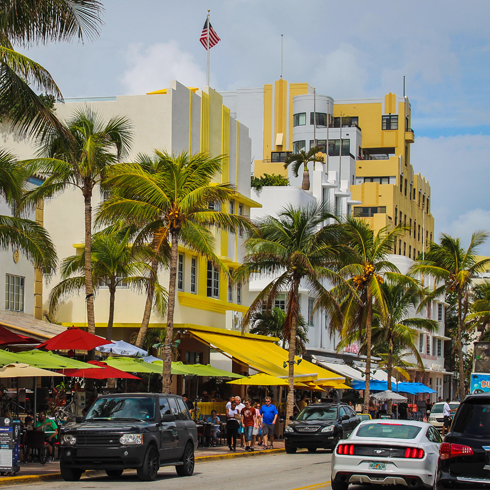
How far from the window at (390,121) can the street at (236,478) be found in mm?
71557

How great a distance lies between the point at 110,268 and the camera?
31547 mm

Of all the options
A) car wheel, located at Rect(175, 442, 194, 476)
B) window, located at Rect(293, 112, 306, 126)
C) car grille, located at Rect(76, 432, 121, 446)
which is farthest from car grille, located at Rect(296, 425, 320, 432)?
window, located at Rect(293, 112, 306, 126)

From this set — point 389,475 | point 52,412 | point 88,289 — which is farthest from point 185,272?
point 389,475

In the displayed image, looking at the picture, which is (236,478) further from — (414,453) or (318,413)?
(318,413)

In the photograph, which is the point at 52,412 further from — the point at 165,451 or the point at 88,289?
the point at 165,451

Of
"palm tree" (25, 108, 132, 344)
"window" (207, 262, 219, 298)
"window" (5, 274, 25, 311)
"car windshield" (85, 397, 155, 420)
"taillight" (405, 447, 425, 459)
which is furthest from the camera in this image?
"window" (207, 262, 219, 298)

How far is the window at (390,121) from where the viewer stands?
91562 millimetres

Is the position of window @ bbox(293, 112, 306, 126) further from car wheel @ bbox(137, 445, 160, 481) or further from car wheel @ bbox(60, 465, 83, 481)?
car wheel @ bbox(60, 465, 83, 481)

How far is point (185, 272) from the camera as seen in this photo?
36594 millimetres

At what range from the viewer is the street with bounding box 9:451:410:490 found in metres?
15.6

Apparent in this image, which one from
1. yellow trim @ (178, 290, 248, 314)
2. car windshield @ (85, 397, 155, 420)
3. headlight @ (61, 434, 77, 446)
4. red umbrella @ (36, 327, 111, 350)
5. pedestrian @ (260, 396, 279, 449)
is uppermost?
yellow trim @ (178, 290, 248, 314)

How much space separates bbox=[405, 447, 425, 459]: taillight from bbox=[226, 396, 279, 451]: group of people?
520 inches

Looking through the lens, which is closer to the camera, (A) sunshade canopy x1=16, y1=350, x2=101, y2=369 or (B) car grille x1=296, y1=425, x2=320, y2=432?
(A) sunshade canopy x1=16, y1=350, x2=101, y2=369

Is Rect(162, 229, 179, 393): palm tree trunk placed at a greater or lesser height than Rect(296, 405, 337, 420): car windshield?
greater
